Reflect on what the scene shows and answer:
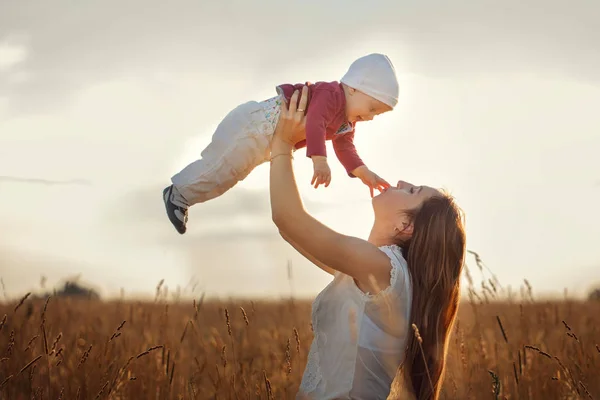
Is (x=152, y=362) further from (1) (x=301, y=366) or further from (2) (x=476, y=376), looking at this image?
(2) (x=476, y=376)

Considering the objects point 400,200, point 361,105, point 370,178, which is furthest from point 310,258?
point 361,105

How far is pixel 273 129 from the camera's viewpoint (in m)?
4.46

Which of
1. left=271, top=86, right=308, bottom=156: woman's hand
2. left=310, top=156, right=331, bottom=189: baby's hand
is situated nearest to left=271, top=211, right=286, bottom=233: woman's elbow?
left=271, top=86, right=308, bottom=156: woman's hand

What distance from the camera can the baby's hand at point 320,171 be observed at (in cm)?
427

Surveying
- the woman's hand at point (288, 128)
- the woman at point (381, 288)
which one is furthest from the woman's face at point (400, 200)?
the woman's hand at point (288, 128)

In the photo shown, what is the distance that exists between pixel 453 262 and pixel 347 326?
2.00ft

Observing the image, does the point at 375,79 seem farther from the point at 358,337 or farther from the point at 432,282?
the point at 358,337

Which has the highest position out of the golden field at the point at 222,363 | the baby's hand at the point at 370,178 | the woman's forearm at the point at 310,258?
the baby's hand at the point at 370,178

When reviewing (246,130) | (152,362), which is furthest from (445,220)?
(152,362)

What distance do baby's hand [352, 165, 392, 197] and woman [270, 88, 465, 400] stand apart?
0.95 metres

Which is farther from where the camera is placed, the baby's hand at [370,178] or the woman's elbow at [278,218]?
the baby's hand at [370,178]

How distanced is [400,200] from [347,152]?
1191 millimetres

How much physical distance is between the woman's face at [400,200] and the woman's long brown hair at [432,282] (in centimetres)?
4

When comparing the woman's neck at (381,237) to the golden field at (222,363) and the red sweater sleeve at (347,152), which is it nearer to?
the golden field at (222,363)
